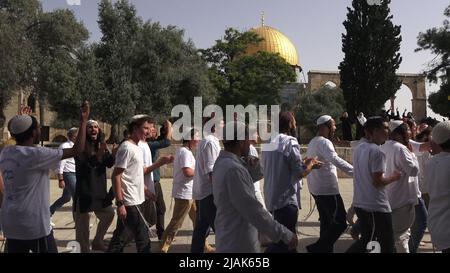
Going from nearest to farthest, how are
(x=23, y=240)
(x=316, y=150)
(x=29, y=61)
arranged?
(x=23, y=240) < (x=316, y=150) < (x=29, y=61)

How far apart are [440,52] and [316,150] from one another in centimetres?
2819

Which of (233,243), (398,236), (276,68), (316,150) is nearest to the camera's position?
(233,243)

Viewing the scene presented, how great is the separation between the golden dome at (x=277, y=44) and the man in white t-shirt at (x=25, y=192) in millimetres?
54385

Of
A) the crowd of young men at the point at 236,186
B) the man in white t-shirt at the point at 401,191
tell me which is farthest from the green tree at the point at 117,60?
the man in white t-shirt at the point at 401,191

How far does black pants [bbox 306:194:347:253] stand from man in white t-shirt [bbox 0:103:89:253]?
9.39ft

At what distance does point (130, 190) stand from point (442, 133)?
2817 millimetres

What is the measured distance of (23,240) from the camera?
346 centimetres

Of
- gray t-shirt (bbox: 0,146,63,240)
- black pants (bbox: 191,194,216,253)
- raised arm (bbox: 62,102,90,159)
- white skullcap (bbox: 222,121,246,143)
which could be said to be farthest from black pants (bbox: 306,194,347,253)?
gray t-shirt (bbox: 0,146,63,240)

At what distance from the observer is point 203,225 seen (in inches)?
198

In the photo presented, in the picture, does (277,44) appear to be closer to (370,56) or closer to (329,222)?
(370,56)

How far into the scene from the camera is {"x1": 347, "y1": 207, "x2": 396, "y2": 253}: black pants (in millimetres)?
4273

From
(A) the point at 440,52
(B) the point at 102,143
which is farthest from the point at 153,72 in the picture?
(B) the point at 102,143

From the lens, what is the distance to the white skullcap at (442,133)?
3.51 m

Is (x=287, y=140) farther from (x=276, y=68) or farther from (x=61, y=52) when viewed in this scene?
(x=276, y=68)
